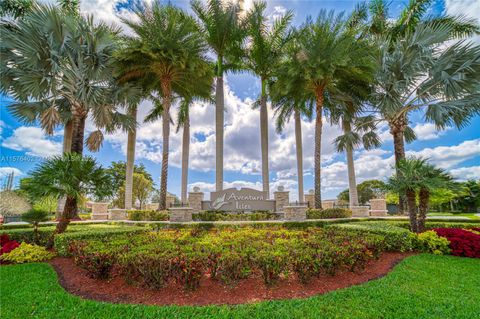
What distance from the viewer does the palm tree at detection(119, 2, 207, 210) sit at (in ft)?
42.3

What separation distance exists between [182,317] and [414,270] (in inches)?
203

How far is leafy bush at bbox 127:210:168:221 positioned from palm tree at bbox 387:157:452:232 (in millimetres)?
10608

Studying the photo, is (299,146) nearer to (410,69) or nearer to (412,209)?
(410,69)

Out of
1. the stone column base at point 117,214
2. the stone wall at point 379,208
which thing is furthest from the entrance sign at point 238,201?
the stone wall at point 379,208

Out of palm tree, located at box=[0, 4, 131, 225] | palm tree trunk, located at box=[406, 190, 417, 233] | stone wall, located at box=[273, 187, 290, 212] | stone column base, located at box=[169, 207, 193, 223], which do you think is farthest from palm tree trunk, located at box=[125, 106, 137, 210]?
palm tree trunk, located at box=[406, 190, 417, 233]

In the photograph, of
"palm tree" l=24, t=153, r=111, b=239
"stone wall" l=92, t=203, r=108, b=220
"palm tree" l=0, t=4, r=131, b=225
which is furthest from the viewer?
"stone wall" l=92, t=203, r=108, b=220

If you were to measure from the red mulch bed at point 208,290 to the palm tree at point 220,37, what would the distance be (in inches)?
445

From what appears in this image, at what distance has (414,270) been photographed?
543 cm

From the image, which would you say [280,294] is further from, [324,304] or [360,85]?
[360,85]

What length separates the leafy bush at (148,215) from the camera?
510 inches

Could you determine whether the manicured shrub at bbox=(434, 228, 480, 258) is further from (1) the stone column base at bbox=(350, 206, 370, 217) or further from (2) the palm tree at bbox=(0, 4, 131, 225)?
(2) the palm tree at bbox=(0, 4, 131, 225)

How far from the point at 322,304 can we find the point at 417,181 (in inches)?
254

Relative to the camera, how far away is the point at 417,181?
795cm

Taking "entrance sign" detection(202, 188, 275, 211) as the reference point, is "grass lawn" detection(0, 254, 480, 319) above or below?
below
